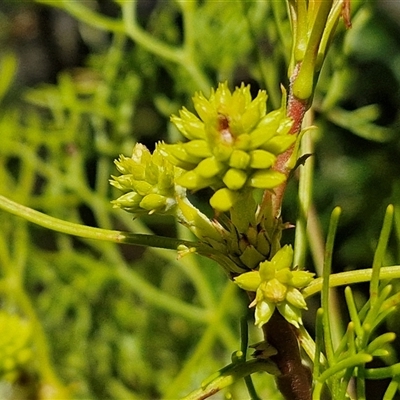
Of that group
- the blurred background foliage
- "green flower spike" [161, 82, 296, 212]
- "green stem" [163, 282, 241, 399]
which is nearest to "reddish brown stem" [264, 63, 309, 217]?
"green flower spike" [161, 82, 296, 212]

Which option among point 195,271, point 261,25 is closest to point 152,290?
point 195,271

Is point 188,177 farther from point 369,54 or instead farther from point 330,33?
point 369,54

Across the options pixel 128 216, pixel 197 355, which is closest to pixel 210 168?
pixel 197 355

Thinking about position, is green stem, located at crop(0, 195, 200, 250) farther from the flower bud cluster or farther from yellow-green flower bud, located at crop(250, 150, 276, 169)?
the flower bud cluster

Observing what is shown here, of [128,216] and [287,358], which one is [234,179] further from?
[128,216]

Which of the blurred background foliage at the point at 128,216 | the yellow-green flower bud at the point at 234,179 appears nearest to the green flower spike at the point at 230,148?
the yellow-green flower bud at the point at 234,179

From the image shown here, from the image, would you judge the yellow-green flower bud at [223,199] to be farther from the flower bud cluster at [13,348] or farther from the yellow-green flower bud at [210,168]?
the flower bud cluster at [13,348]
